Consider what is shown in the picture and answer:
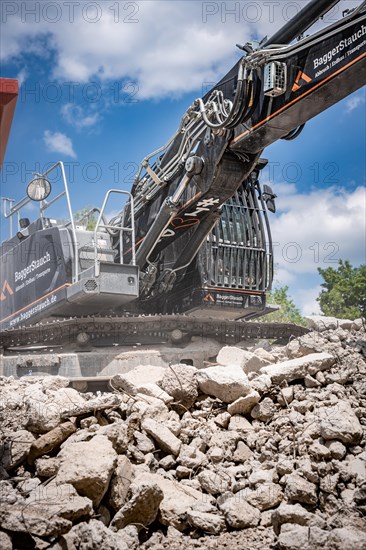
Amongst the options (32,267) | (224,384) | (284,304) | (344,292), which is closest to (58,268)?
(32,267)

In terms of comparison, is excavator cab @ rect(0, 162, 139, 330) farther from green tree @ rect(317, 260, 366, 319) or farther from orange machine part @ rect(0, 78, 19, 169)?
green tree @ rect(317, 260, 366, 319)

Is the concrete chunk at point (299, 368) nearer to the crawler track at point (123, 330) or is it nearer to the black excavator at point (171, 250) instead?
the black excavator at point (171, 250)

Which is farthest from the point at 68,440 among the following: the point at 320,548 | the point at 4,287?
the point at 4,287

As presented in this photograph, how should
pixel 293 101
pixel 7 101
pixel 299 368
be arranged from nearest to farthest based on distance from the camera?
1. pixel 7 101
2. pixel 299 368
3. pixel 293 101

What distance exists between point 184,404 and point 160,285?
488 cm

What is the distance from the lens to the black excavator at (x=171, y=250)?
1039cm

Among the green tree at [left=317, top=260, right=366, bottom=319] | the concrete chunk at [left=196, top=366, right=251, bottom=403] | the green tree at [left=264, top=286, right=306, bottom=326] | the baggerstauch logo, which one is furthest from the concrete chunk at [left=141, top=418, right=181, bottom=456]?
the green tree at [left=264, top=286, right=306, bottom=326]

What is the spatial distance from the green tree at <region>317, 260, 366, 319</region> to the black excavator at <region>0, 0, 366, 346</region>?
9.88m

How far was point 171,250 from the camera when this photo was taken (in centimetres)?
1190

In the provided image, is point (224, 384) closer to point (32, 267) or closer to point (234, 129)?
point (234, 129)

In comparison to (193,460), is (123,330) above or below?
above

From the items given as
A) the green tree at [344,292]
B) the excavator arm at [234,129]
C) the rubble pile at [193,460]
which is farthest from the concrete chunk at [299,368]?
the green tree at [344,292]

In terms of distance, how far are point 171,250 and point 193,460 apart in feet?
19.1

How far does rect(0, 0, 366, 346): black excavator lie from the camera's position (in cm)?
1039
